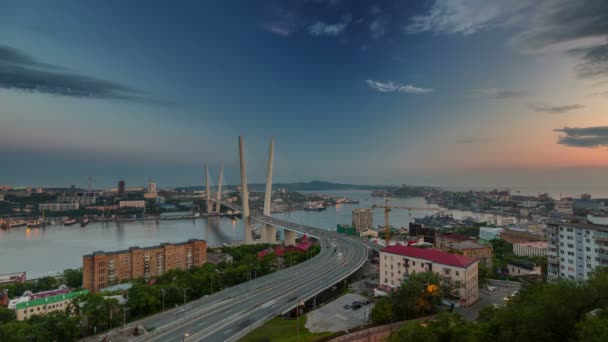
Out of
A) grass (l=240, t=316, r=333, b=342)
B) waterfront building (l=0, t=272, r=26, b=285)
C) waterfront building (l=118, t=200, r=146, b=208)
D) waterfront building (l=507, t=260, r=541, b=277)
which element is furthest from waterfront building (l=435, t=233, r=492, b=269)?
waterfront building (l=118, t=200, r=146, b=208)

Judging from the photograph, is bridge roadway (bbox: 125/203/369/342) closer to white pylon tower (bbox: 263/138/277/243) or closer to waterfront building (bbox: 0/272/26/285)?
white pylon tower (bbox: 263/138/277/243)

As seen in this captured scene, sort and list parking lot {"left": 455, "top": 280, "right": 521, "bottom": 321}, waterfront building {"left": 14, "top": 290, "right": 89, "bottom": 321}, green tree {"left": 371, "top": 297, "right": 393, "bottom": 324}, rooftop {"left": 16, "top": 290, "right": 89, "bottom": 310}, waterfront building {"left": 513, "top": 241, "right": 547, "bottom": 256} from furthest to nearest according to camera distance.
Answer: waterfront building {"left": 513, "top": 241, "right": 547, "bottom": 256}
rooftop {"left": 16, "top": 290, "right": 89, "bottom": 310}
waterfront building {"left": 14, "top": 290, "right": 89, "bottom": 321}
parking lot {"left": 455, "top": 280, "right": 521, "bottom": 321}
green tree {"left": 371, "top": 297, "right": 393, "bottom": 324}

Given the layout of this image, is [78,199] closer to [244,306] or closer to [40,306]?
[40,306]

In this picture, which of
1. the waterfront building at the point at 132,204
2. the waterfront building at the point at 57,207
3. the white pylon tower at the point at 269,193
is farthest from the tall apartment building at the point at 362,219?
the waterfront building at the point at 57,207

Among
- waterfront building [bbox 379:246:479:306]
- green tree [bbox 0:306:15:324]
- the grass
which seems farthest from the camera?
green tree [bbox 0:306:15:324]

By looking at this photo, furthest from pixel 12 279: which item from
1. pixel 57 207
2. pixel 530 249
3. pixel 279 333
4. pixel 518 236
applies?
pixel 57 207

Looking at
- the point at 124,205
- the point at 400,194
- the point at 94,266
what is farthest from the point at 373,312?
the point at 400,194
